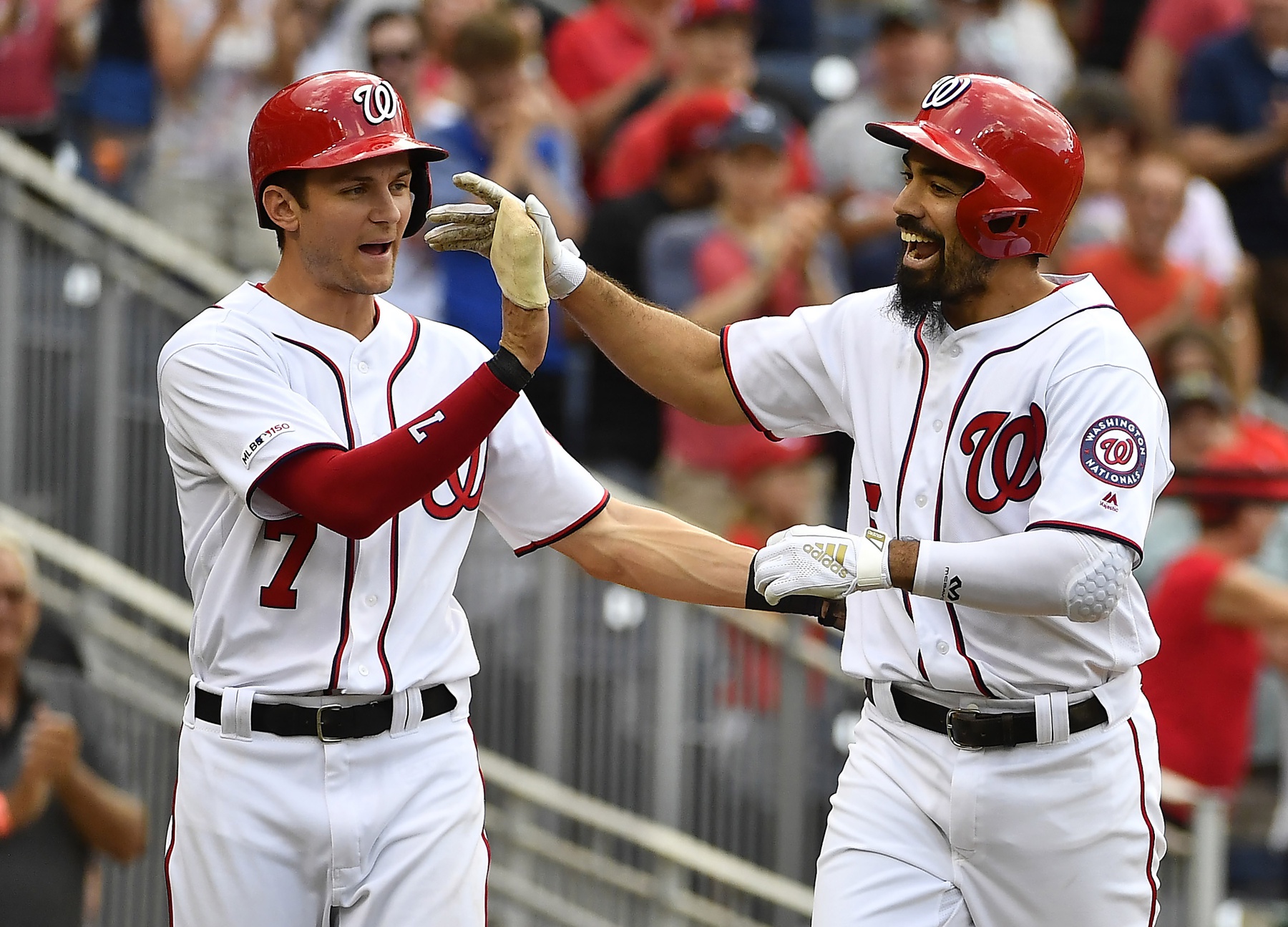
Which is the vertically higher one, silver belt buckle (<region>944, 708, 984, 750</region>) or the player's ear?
the player's ear

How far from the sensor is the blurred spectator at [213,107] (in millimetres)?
7582

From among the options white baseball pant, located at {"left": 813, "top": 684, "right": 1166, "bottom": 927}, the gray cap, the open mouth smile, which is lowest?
white baseball pant, located at {"left": 813, "top": 684, "right": 1166, "bottom": 927}

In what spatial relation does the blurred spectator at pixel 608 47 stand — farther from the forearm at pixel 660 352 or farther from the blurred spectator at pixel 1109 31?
the forearm at pixel 660 352

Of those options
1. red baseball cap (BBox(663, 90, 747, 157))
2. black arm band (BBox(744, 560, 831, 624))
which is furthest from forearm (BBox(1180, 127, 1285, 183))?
black arm band (BBox(744, 560, 831, 624))

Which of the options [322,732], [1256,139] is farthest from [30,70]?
[1256,139]

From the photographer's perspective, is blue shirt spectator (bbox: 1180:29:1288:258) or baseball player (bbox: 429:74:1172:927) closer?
baseball player (bbox: 429:74:1172:927)

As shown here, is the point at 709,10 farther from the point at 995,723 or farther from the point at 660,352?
the point at 995,723

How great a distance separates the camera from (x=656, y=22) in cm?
930

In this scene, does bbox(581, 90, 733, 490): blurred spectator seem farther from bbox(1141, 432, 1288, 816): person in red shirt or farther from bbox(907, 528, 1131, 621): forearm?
bbox(907, 528, 1131, 621): forearm

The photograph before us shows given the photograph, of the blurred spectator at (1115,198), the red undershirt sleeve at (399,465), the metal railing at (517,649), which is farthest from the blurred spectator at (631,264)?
the red undershirt sleeve at (399,465)

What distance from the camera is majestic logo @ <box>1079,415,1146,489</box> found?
376 cm

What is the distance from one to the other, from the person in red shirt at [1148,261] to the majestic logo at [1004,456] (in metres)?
4.44

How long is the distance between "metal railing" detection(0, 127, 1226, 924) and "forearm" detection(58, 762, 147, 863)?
19.3 inches

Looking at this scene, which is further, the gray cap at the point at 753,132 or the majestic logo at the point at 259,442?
the gray cap at the point at 753,132
